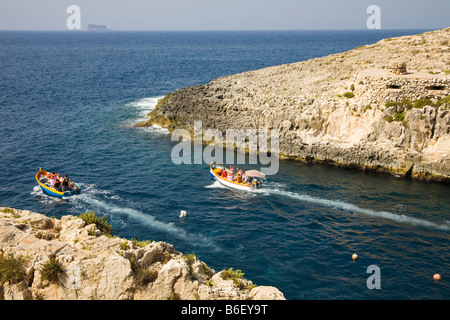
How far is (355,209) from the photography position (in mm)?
35500

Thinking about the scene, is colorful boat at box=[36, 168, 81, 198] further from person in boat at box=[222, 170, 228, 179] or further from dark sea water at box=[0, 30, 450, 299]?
person in boat at box=[222, 170, 228, 179]

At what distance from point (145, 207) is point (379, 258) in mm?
21539

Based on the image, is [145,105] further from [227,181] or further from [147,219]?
[147,219]

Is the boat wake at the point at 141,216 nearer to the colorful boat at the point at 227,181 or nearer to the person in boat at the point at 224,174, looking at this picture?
the colorful boat at the point at 227,181

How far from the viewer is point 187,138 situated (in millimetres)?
55875

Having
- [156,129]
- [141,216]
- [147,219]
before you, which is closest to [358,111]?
[147,219]

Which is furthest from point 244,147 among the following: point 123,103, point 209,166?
point 123,103

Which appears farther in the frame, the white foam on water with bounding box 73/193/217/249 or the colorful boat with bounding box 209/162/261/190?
the colorful boat with bounding box 209/162/261/190

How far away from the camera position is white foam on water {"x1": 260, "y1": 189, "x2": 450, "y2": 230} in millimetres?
32737

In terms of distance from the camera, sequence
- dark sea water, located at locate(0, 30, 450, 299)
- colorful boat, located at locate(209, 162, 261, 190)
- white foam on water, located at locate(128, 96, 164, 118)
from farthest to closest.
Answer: white foam on water, located at locate(128, 96, 164, 118)
colorful boat, located at locate(209, 162, 261, 190)
dark sea water, located at locate(0, 30, 450, 299)

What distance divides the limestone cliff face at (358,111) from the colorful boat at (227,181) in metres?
9.28

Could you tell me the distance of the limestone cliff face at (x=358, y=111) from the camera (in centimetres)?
4181

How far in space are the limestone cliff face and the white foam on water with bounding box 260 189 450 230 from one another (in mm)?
9192

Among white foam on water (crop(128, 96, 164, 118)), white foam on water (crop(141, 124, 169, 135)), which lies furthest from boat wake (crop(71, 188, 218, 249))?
white foam on water (crop(128, 96, 164, 118))
